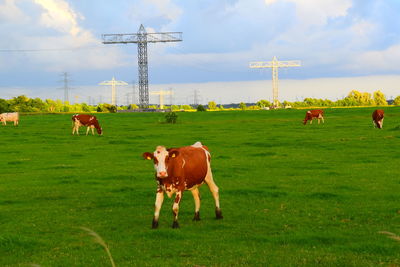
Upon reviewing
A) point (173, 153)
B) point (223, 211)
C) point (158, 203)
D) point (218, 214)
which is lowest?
point (223, 211)

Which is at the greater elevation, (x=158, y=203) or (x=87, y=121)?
(x=87, y=121)

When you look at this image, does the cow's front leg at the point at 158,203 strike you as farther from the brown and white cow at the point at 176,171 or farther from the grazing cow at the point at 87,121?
the grazing cow at the point at 87,121

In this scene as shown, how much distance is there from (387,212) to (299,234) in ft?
13.4

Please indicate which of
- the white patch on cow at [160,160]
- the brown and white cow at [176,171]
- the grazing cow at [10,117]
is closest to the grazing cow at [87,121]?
the grazing cow at [10,117]

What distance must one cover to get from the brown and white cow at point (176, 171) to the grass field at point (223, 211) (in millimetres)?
757

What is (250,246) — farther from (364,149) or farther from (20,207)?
(364,149)

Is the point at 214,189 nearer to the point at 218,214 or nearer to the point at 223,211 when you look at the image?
the point at 218,214

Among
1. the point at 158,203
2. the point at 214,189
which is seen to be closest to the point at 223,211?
the point at 214,189

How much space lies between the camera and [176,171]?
1216 cm

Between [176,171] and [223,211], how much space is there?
333 cm

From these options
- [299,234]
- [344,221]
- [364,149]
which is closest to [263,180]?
[344,221]

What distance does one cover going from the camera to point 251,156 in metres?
30.1

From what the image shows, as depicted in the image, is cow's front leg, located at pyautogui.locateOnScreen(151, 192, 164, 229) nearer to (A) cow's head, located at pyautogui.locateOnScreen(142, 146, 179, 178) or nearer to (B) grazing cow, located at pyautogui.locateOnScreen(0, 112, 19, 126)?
(A) cow's head, located at pyautogui.locateOnScreen(142, 146, 179, 178)

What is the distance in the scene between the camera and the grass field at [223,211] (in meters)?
10.4
